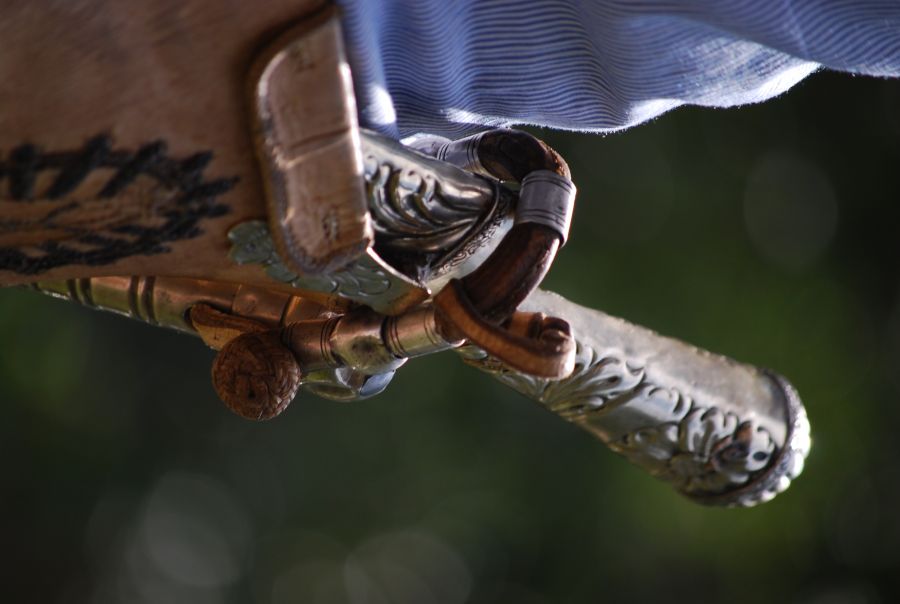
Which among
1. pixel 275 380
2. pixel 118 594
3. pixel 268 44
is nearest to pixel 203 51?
pixel 268 44

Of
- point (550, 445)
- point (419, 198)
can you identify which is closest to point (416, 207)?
point (419, 198)

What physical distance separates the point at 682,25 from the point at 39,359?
3.82 feet

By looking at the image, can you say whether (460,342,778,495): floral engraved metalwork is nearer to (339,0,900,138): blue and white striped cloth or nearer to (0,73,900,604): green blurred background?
(339,0,900,138): blue and white striped cloth

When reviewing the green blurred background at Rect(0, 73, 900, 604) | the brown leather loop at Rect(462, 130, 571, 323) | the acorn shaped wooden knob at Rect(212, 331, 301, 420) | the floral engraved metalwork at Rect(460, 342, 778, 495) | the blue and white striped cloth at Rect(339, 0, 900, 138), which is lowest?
the green blurred background at Rect(0, 73, 900, 604)

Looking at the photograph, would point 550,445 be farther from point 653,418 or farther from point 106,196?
point 106,196

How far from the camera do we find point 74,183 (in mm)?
304

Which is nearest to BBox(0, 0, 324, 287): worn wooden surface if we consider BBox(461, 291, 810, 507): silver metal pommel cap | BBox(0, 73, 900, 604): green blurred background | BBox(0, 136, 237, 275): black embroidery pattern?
BBox(0, 136, 237, 275): black embroidery pattern

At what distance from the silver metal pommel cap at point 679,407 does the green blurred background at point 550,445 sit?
2.89 ft

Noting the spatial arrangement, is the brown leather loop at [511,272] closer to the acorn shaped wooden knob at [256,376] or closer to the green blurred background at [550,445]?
the acorn shaped wooden knob at [256,376]

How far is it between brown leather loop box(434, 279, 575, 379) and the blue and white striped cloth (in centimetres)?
6

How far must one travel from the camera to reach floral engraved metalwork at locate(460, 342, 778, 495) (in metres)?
0.44

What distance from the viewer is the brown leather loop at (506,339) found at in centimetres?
32

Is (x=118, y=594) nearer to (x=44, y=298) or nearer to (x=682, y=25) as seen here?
(x=44, y=298)

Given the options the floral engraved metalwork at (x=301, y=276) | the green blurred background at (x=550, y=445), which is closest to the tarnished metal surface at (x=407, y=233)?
the floral engraved metalwork at (x=301, y=276)
